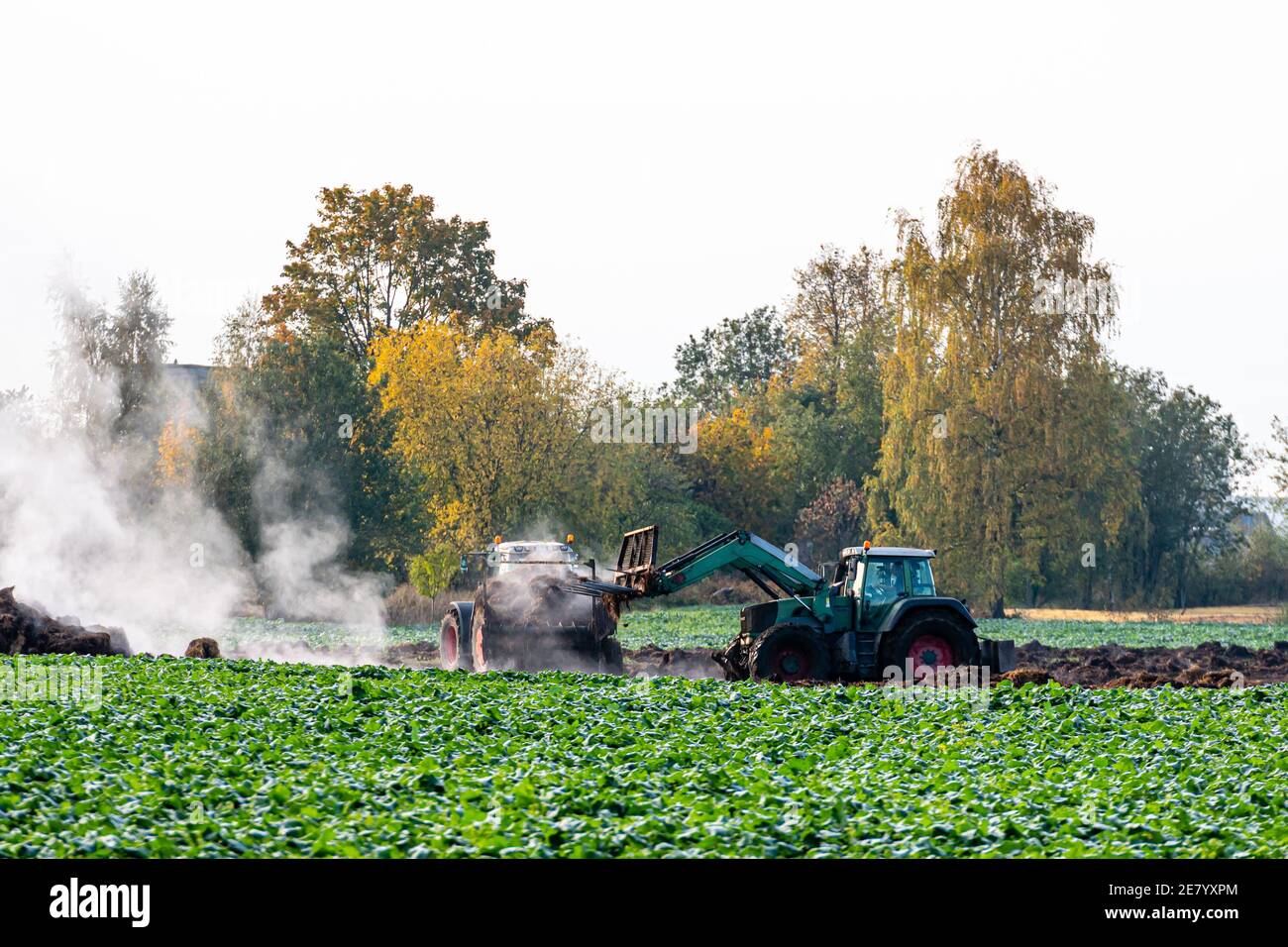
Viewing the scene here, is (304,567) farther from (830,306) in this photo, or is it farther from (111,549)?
(830,306)

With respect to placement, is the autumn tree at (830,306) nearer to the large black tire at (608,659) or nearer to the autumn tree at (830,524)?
the autumn tree at (830,524)

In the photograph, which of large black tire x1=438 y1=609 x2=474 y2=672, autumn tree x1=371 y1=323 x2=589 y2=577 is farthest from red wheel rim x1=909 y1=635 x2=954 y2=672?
autumn tree x1=371 y1=323 x2=589 y2=577

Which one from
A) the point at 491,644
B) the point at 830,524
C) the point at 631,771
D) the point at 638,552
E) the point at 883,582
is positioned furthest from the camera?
the point at 830,524

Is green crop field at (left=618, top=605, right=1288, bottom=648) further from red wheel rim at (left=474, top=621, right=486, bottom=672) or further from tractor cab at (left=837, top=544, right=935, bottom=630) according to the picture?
tractor cab at (left=837, top=544, right=935, bottom=630)

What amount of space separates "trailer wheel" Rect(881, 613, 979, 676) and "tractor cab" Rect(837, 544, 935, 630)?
0.61m

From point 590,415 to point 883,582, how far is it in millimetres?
36575

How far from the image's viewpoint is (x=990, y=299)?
5628 centimetres

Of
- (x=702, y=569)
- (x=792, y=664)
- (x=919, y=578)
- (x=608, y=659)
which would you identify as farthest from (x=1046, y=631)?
(x=702, y=569)

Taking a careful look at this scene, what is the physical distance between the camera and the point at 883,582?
27.3 metres

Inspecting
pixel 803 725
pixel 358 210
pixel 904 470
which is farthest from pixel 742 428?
Result: pixel 803 725

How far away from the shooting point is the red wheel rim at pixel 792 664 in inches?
1064

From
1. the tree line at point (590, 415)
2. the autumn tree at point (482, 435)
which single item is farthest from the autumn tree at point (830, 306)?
the autumn tree at point (482, 435)

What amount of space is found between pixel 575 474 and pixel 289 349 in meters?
11.8
